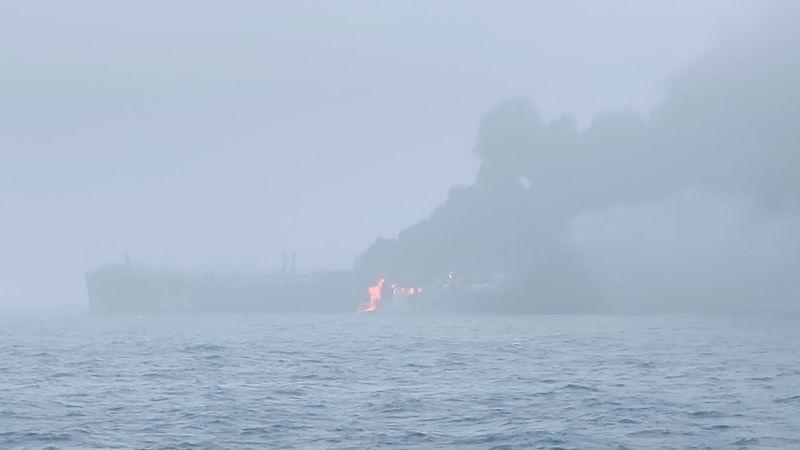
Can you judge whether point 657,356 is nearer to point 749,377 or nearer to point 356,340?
point 749,377

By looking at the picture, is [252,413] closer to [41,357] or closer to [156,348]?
[41,357]

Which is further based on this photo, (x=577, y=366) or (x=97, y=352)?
(x=97, y=352)

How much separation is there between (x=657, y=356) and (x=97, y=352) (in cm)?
4443

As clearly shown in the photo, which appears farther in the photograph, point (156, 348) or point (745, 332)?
point (745, 332)

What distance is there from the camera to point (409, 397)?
48281mm

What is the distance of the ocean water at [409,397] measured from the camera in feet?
121

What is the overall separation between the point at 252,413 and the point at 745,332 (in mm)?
78129

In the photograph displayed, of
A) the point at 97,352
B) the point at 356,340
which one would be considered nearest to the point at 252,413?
the point at 97,352

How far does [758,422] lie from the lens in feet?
130

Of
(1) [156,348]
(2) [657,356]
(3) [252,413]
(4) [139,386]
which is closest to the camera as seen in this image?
(3) [252,413]

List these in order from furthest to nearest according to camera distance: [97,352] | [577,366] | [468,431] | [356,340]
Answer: [356,340], [97,352], [577,366], [468,431]

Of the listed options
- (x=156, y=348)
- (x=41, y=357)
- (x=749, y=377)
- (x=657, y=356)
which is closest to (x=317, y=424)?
(x=749, y=377)

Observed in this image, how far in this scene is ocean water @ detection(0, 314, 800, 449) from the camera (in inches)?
1455

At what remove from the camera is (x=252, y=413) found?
4325 cm
